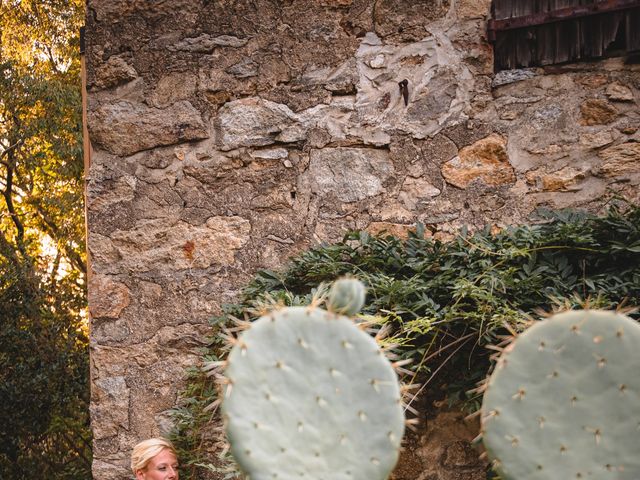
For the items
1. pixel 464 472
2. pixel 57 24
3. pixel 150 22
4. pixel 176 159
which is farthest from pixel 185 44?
pixel 57 24

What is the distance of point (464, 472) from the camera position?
348 centimetres

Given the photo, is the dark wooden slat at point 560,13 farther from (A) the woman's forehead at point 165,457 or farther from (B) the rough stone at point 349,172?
(A) the woman's forehead at point 165,457

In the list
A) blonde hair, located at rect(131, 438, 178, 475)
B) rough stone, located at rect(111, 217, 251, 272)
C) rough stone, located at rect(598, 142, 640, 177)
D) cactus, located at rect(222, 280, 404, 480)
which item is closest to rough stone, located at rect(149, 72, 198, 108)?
rough stone, located at rect(111, 217, 251, 272)

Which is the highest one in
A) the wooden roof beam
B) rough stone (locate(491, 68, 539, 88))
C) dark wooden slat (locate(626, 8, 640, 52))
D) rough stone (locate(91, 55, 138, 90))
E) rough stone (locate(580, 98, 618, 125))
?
the wooden roof beam

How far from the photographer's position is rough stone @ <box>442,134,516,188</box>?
12.3 ft

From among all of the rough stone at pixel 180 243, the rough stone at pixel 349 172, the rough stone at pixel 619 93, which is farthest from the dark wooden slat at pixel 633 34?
the rough stone at pixel 180 243

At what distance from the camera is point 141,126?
4.13m

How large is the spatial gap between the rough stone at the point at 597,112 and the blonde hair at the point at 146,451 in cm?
231

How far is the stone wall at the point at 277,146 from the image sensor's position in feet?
12.2

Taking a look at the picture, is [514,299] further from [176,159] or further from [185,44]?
[185,44]

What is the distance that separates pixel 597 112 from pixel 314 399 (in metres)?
2.27

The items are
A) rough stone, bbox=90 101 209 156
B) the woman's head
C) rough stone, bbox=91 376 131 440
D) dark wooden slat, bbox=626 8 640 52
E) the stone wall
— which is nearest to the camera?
the woman's head

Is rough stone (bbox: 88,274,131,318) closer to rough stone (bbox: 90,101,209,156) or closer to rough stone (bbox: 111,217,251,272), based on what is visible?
rough stone (bbox: 111,217,251,272)

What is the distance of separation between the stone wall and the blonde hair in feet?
1.04
